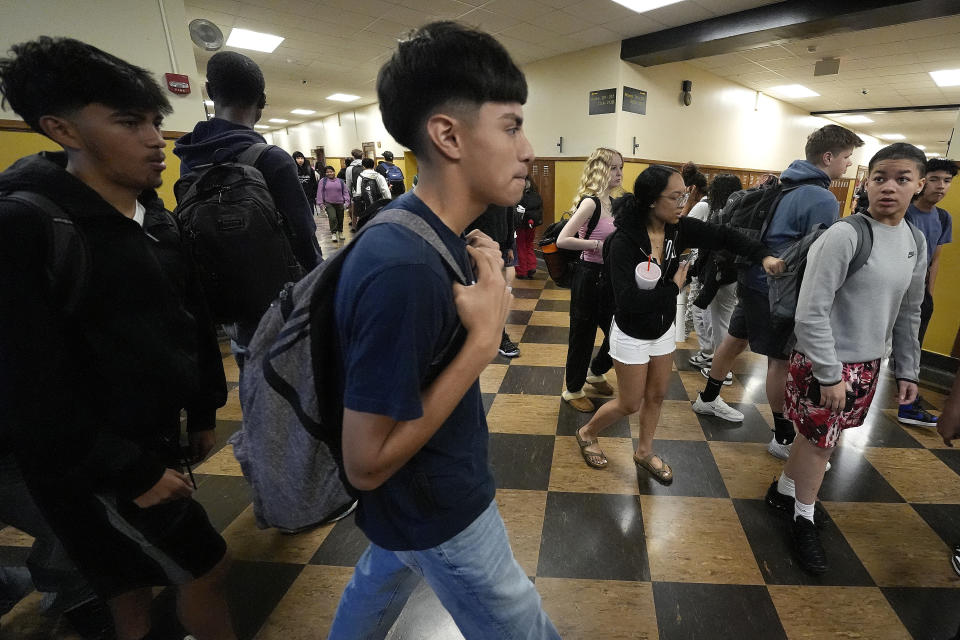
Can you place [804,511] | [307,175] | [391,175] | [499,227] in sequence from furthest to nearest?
1. [307,175]
2. [391,175]
3. [499,227]
4. [804,511]

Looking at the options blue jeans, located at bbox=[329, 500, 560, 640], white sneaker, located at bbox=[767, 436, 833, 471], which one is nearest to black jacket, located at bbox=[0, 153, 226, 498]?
blue jeans, located at bbox=[329, 500, 560, 640]

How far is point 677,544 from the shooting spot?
65.4 inches

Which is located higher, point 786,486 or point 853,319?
point 853,319

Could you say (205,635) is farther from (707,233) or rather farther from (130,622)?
(707,233)

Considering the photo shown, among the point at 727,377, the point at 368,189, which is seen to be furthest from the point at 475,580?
the point at 368,189

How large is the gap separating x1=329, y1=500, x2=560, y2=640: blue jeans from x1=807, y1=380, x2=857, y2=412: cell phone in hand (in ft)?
4.11

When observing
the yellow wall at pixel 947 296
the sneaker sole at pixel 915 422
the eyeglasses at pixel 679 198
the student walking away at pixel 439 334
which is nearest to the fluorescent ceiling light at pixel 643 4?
the yellow wall at pixel 947 296

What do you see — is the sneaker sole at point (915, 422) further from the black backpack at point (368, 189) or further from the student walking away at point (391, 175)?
the student walking away at point (391, 175)

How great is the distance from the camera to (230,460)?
2.22 metres

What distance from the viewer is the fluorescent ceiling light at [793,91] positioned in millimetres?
8039

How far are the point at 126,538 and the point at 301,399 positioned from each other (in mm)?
697

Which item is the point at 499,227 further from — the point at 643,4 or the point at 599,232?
the point at 643,4

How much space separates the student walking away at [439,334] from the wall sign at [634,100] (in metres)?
6.36

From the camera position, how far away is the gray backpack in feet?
2.03
